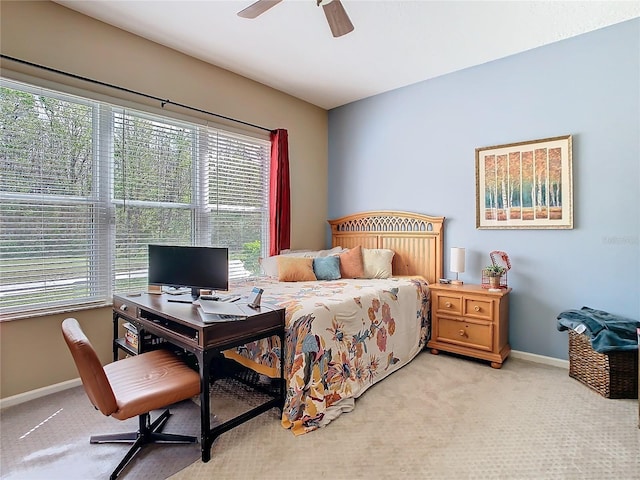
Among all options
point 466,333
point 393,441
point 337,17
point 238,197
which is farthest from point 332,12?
point 466,333

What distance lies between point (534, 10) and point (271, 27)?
1974 mm

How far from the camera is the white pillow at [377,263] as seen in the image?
362 centimetres

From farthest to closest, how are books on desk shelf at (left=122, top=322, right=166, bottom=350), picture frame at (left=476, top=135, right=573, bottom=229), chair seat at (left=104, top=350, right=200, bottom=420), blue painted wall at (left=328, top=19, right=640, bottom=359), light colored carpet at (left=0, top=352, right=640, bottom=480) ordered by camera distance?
picture frame at (left=476, top=135, right=573, bottom=229) < blue painted wall at (left=328, top=19, right=640, bottom=359) < books on desk shelf at (left=122, top=322, right=166, bottom=350) < light colored carpet at (left=0, top=352, right=640, bottom=480) < chair seat at (left=104, top=350, right=200, bottom=420)

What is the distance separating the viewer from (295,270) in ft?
11.1

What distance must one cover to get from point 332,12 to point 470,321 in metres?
2.66

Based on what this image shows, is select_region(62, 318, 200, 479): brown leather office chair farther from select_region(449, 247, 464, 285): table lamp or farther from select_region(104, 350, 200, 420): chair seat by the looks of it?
select_region(449, 247, 464, 285): table lamp

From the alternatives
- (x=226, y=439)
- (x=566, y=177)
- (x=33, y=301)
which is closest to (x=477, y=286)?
(x=566, y=177)

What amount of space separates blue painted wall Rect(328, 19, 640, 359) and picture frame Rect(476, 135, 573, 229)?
7 cm

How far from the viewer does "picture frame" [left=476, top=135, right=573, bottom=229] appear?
2963mm

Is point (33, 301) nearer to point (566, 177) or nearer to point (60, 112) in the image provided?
point (60, 112)

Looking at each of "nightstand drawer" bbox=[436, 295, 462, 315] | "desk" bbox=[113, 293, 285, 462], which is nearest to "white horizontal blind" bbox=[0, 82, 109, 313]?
"desk" bbox=[113, 293, 285, 462]

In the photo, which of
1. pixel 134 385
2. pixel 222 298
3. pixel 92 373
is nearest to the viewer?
pixel 92 373

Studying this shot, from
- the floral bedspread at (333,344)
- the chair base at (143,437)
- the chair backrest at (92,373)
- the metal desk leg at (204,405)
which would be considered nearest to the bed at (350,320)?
the floral bedspread at (333,344)

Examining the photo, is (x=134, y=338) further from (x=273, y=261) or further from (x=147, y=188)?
(x=273, y=261)
